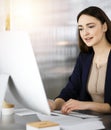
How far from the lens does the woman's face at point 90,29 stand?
77.6 inches

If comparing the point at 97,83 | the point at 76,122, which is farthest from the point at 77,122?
the point at 97,83

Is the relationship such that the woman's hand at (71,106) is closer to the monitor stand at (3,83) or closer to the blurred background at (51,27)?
the monitor stand at (3,83)

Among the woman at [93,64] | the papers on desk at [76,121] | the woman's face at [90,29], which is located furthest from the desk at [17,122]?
the woman's face at [90,29]

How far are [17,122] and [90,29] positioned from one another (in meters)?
0.95

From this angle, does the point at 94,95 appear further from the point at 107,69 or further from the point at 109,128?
the point at 109,128

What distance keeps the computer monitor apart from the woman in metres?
0.77

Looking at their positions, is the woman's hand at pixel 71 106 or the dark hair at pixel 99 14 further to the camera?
the dark hair at pixel 99 14

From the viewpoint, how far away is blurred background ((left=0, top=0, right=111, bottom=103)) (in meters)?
Result: 3.10

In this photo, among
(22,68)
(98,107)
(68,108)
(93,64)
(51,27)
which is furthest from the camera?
(51,27)

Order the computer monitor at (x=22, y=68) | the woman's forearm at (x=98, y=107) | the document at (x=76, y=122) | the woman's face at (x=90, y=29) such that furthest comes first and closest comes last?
the woman's face at (x=90, y=29) < the woman's forearm at (x=98, y=107) < the document at (x=76, y=122) < the computer monitor at (x=22, y=68)

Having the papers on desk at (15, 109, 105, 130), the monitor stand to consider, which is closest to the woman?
the papers on desk at (15, 109, 105, 130)

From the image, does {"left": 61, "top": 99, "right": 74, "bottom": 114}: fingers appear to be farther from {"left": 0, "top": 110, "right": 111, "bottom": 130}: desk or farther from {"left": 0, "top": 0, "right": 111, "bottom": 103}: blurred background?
{"left": 0, "top": 0, "right": 111, "bottom": 103}: blurred background

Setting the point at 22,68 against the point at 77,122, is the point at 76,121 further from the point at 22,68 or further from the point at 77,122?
the point at 22,68

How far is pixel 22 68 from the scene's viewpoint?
1.12 meters
